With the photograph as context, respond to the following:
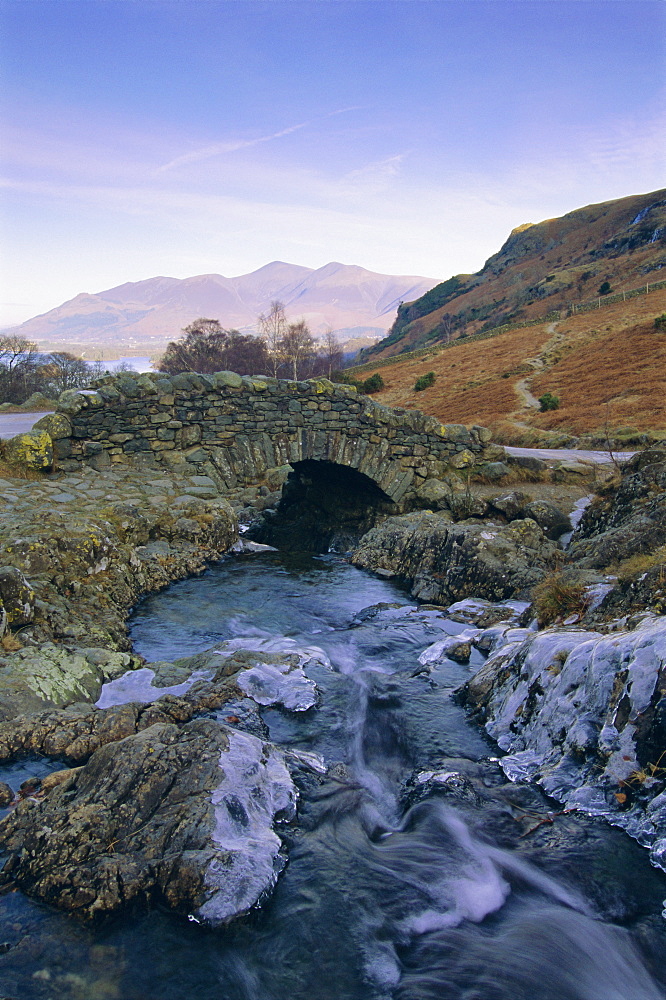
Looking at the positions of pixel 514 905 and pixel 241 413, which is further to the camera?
pixel 241 413

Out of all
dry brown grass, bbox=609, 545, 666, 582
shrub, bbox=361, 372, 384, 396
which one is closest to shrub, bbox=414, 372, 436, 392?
shrub, bbox=361, 372, 384, 396

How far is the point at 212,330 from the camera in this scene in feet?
184

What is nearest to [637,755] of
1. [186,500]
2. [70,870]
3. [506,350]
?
→ [70,870]

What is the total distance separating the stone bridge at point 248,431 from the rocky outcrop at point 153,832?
8826 millimetres

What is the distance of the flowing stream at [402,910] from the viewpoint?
9.02 feet

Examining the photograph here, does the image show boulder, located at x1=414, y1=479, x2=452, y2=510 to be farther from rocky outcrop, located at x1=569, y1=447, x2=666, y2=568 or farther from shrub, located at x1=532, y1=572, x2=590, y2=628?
shrub, located at x1=532, y1=572, x2=590, y2=628

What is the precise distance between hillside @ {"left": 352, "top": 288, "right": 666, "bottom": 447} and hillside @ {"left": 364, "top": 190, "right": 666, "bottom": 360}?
18.0 metres

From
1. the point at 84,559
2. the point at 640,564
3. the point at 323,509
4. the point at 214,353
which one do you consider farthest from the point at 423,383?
the point at 640,564

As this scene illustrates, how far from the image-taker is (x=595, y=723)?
398 cm

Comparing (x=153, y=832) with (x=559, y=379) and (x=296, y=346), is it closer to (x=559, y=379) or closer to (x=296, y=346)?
(x=559, y=379)

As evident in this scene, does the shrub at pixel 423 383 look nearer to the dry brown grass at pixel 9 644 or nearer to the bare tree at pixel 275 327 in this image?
the bare tree at pixel 275 327

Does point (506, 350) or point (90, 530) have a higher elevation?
point (506, 350)

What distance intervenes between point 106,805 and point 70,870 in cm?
36

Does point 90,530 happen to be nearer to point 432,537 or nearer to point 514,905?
point 432,537
